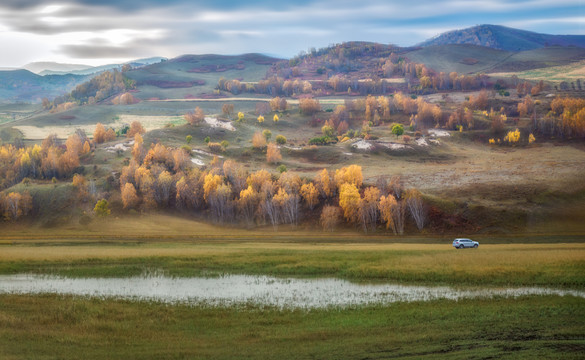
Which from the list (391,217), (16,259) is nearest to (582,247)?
(391,217)

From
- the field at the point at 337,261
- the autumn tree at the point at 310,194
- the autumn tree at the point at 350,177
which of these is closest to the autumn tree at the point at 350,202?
the autumn tree at the point at 350,177

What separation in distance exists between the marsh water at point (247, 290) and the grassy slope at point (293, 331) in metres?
2.09

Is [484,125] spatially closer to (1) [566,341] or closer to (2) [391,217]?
(2) [391,217]

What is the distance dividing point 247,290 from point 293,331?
11409 millimetres

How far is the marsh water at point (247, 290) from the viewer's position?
1544 inches

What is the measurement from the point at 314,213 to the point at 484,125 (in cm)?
10315

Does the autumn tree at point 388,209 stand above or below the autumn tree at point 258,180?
below

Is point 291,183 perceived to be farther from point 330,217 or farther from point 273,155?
point 273,155

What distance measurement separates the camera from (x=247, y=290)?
140 feet

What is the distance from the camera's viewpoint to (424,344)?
28641 millimetres

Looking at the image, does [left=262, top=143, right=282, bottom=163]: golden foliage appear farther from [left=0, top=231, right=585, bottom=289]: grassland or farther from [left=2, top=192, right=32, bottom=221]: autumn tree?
[left=0, top=231, right=585, bottom=289]: grassland

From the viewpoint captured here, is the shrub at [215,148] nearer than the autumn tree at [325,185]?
No

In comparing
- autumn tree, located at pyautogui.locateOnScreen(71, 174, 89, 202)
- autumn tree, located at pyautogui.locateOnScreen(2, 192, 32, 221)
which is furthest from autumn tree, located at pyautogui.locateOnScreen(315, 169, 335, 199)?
autumn tree, located at pyautogui.locateOnScreen(2, 192, 32, 221)

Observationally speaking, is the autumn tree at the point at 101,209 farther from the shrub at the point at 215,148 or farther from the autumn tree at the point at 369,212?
the shrub at the point at 215,148
